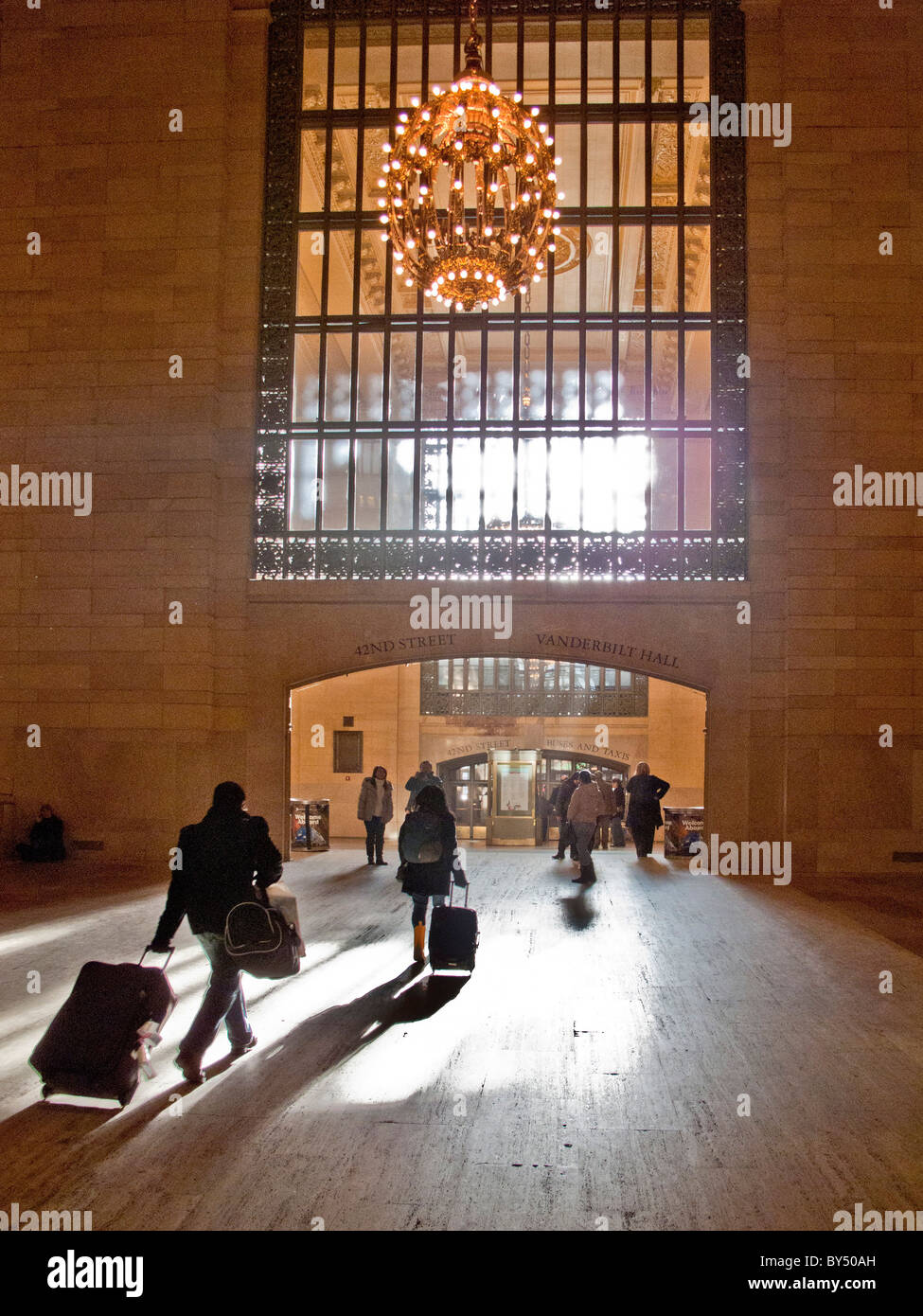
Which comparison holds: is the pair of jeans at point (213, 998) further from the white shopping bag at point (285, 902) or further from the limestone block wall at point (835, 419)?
the limestone block wall at point (835, 419)

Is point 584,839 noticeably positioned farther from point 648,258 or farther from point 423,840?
point 648,258

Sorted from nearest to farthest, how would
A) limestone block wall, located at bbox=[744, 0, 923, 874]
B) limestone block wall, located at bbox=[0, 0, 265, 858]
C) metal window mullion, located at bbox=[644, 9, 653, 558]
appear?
limestone block wall, located at bbox=[744, 0, 923, 874], limestone block wall, located at bbox=[0, 0, 265, 858], metal window mullion, located at bbox=[644, 9, 653, 558]

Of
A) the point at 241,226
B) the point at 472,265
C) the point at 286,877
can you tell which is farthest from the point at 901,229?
the point at 286,877

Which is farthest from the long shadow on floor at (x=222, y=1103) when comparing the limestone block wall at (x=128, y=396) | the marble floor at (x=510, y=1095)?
the limestone block wall at (x=128, y=396)

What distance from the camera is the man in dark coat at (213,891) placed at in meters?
5.85

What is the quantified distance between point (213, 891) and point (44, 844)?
416 inches

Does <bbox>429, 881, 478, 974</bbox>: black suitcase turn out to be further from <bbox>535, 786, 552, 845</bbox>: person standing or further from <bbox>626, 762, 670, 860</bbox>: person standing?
<bbox>535, 786, 552, 845</bbox>: person standing

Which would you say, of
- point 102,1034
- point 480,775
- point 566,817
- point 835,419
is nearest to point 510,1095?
point 102,1034

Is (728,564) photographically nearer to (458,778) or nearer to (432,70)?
(432,70)

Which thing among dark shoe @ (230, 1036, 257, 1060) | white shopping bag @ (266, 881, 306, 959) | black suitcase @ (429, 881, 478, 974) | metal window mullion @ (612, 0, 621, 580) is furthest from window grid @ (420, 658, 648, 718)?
white shopping bag @ (266, 881, 306, 959)

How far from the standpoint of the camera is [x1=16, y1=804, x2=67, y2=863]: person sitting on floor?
49.8 ft

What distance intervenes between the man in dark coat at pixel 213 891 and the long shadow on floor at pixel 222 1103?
1.02 feet

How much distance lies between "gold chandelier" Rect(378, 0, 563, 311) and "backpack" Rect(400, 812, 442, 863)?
16.5ft

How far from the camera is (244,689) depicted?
15836 mm
